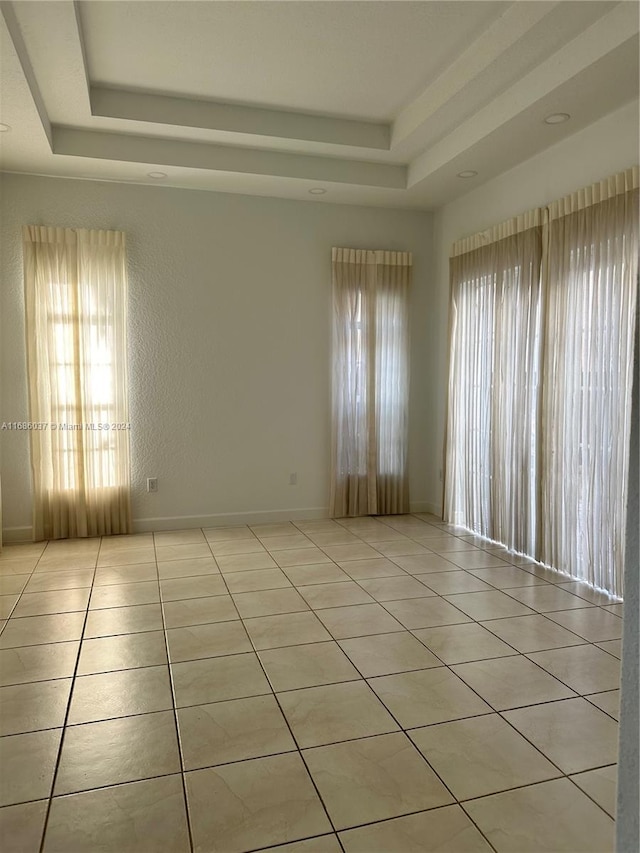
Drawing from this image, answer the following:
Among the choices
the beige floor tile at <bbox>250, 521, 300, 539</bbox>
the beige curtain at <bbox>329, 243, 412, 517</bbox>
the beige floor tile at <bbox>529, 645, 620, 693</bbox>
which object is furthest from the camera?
the beige curtain at <bbox>329, 243, 412, 517</bbox>

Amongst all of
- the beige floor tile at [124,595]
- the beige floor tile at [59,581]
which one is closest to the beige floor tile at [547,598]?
the beige floor tile at [124,595]

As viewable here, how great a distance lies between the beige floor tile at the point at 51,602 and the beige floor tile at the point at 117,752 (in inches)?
50.2

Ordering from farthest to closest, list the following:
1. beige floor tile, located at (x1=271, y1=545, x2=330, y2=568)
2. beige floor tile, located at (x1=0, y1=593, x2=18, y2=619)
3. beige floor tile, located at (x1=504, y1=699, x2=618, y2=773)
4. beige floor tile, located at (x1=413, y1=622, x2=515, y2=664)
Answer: beige floor tile, located at (x1=271, y1=545, x2=330, y2=568) → beige floor tile, located at (x1=0, y1=593, x2=18, y2=619) → beige floor tile, located at (x1=413, y1=622, x2=515, y2=664) → beige floor tile, located at (x1=504, y1=699, x2=618, y2=773)

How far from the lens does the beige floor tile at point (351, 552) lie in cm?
441

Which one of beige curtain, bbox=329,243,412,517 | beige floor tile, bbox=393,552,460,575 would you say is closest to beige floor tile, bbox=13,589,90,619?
beige floor tile, bbox=393,552,460,575

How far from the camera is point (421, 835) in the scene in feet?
5.72

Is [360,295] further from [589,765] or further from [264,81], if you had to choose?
[589,765]

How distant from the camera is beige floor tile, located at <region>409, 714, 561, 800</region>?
6.44 ft

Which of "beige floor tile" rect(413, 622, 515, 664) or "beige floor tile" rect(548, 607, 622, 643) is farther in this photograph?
"beige floor tile" rect(548, 607, 622, 643)

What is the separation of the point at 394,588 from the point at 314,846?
2.13 m

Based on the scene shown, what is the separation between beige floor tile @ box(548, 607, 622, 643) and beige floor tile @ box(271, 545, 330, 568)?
5.42 ft

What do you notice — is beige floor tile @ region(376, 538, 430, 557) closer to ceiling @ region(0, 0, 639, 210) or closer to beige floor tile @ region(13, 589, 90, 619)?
beige floor tile @ region(13, 589, 90, 619)

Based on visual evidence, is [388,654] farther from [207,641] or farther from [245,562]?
[245,562]

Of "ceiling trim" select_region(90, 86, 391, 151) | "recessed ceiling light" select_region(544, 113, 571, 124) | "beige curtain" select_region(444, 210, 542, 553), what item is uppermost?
"ceiling trim" select_region(90, 86, 391, 151)
